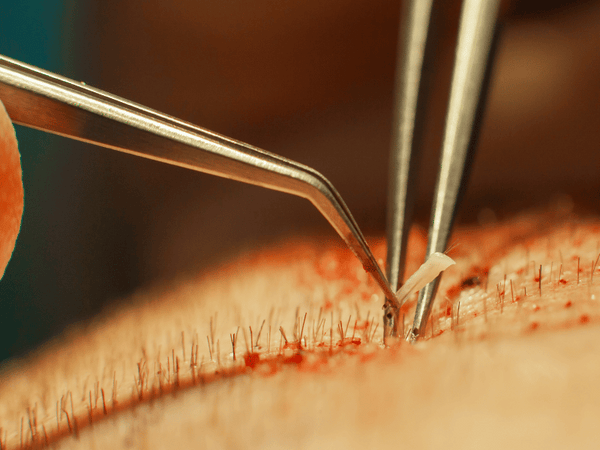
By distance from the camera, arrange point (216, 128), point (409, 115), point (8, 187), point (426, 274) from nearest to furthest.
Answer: point (8, 187) → point (426, 274) → point (409, 115) → point (216, 128)

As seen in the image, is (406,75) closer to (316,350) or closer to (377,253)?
(377,253)

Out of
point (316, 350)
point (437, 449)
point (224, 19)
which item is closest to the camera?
point (437, 449)

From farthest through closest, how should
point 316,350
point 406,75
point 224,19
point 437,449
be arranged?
point 224,19 < point 406,75 < point 316,350 < point 437,449

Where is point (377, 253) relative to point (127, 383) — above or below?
above

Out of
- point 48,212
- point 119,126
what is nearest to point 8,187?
point 119,126

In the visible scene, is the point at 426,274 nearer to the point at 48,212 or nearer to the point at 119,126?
the point at 119,126

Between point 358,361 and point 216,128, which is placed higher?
point 216,128

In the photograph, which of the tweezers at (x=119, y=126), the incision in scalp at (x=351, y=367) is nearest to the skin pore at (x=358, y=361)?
the incision in scalp at (x=351, y=367)

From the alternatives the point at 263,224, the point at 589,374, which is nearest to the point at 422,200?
the point at 263,224
